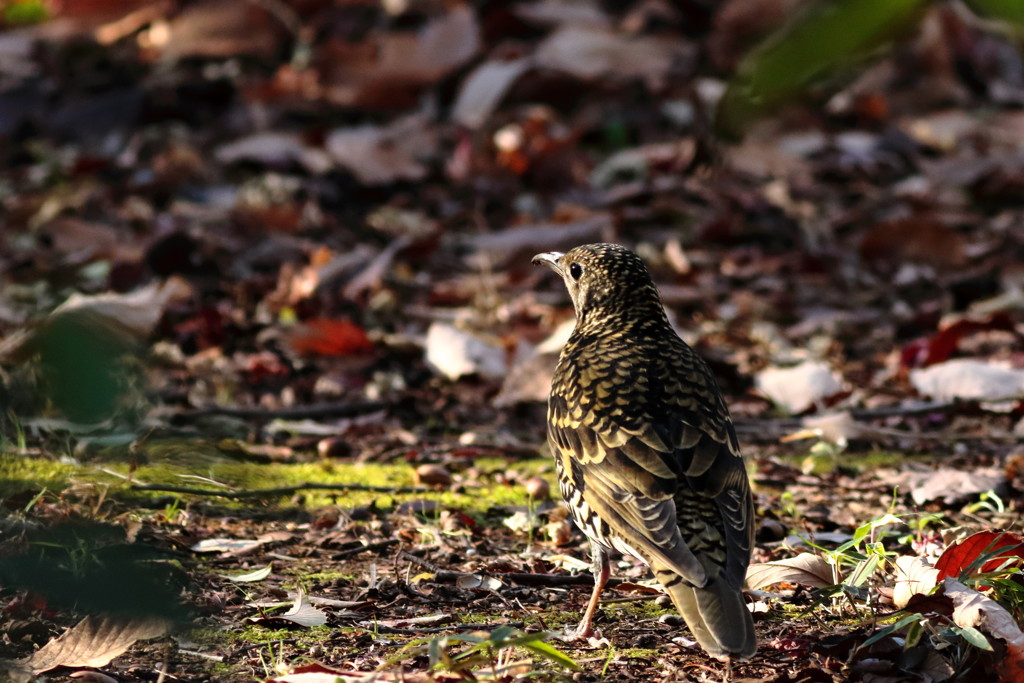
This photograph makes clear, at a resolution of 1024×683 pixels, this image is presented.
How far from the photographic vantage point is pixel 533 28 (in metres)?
9.73

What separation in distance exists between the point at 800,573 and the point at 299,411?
8.92ft

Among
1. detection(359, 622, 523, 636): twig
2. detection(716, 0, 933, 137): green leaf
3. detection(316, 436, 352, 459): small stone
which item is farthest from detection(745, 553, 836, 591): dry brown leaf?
detection(716, 0, 933, 137): green leaf

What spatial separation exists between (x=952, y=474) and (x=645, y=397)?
1.54 m

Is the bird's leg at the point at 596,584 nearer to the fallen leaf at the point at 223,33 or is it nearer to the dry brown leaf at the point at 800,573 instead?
the dry brown leaf at the point at 800,573

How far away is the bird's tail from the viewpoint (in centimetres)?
278

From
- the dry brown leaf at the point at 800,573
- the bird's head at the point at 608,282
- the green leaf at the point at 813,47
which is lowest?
the dry brown leaf at the point at 800,573

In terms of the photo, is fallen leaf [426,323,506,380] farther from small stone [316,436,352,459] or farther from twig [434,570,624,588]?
twig [434,570,624,588]

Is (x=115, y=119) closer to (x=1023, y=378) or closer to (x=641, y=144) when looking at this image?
(x=641, y=144)

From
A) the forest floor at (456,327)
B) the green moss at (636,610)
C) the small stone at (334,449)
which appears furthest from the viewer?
the small stone at (334,449)

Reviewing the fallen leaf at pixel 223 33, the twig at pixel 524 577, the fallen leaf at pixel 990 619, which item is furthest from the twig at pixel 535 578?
the fallen leaf at pixel 223 33

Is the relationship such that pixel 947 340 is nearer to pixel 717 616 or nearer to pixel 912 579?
pixel 912 579

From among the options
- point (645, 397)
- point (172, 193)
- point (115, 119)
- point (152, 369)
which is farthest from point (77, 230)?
point (152, 369)

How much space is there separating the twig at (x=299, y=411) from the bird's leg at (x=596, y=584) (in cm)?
219

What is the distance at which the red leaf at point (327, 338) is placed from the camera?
241 inches
